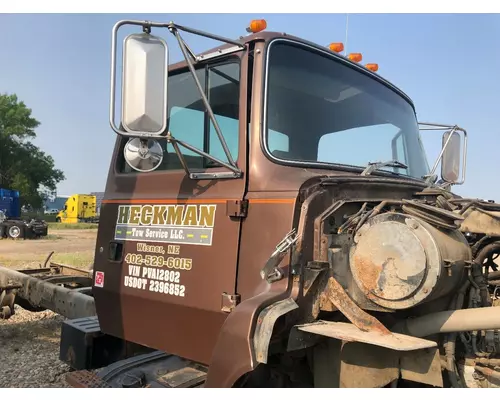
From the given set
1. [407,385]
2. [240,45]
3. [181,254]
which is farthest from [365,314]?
[240,45]

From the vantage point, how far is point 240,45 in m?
2.44

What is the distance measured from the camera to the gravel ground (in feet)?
14.0

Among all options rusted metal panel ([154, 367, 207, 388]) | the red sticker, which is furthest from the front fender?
the red sticker

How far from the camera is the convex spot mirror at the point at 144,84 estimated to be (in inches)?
82.3

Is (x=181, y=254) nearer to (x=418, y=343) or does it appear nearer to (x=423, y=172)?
(x=418, y=343)

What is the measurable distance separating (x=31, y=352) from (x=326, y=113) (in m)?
4.44

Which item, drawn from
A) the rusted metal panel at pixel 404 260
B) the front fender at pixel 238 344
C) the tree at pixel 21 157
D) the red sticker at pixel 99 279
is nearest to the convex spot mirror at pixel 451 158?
the rusted metal panel at pixel 404 260

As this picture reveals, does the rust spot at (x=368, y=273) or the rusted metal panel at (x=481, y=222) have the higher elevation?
the rusted metal panel at (x=481, y=222)

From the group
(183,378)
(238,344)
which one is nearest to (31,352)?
(183,378)

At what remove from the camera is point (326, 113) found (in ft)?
8.73

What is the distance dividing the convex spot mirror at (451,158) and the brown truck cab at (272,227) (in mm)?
753

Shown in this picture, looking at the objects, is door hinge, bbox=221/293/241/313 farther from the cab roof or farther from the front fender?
the cab roof

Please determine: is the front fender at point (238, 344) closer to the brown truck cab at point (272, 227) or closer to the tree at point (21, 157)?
the brown truck cab at point (272, 227)

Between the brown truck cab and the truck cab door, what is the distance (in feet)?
0.04
